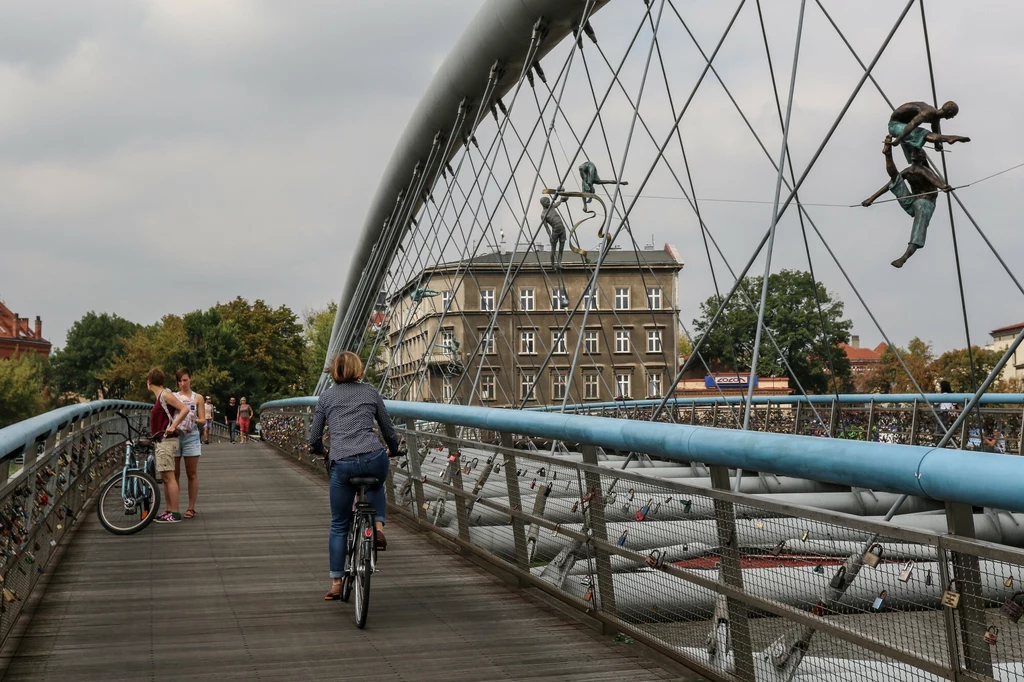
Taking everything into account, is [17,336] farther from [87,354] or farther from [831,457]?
[831,457]

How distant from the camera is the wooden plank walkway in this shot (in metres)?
4.92

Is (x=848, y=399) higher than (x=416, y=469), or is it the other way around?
(x=848, y=399)

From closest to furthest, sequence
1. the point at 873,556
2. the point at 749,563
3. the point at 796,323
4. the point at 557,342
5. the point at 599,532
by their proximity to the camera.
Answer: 1. the point at 873,556
2. the point at 749,563
3. the point at 599,532
4. the point at 557,342
5. the point at 796,323

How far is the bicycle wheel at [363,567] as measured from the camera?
18.9ft

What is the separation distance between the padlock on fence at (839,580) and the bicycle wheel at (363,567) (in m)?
2.64

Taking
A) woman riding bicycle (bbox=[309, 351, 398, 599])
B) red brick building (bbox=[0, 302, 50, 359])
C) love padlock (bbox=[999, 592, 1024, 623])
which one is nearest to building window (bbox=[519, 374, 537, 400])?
woman riding bicycle (bbox=[309, 351, 398, 599])

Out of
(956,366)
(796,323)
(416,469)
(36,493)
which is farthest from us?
(956,366)

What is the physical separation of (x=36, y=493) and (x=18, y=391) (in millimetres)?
96506

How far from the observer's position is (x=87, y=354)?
348 feet

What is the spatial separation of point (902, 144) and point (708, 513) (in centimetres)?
533

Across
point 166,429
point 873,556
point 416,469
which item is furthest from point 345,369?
point 166,429

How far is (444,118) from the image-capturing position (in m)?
21.7

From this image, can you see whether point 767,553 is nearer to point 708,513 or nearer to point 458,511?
point 708,513

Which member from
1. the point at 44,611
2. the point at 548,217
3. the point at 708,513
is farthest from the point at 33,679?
the point at 548,217
